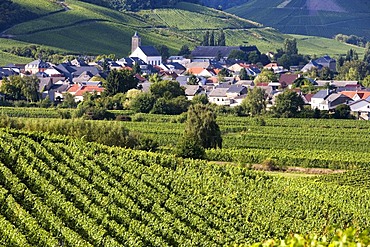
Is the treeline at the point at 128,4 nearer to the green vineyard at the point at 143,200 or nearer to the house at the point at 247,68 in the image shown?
the house at the point at 247,68

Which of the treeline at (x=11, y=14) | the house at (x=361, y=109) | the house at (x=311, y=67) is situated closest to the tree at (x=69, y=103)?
the house at (x=361, y=109)

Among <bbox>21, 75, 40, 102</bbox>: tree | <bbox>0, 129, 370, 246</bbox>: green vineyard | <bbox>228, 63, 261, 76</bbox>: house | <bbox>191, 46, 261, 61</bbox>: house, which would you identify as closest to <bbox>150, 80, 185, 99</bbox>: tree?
<bbox>21, 75, 40, 102</bbox>: tree

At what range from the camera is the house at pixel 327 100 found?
88.9 meters

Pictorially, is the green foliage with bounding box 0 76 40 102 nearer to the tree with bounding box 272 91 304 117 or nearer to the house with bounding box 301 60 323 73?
the tree with bounding box 272 91 304 117

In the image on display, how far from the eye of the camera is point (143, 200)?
30.5 m

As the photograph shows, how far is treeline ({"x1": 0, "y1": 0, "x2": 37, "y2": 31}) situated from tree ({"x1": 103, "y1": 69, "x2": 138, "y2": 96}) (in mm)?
60005

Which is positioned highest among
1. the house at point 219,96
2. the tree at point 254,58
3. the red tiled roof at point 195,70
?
the tree at point 254,58

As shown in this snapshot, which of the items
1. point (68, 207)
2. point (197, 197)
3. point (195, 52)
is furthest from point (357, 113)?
point (195, 52)

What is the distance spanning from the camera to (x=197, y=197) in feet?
106

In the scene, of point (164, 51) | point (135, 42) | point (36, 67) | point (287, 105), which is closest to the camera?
point (287, 105)

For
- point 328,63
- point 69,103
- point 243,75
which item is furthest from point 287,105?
point 328,63

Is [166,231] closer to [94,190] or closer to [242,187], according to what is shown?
[94,190]

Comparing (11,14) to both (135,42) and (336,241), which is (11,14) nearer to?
(135,42)

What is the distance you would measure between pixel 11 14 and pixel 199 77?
46.0 meters
